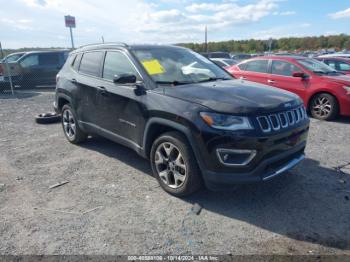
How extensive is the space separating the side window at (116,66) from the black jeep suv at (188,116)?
0.05 feet

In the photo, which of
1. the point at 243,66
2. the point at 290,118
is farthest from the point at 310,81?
the point at 290,118

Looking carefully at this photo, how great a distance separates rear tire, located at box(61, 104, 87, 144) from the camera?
5.36 m

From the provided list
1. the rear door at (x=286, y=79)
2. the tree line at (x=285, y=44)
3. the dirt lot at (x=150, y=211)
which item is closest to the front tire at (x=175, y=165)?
the dirt lot at (x=150, y=211)

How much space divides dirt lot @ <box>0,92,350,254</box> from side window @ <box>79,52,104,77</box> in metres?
1.41

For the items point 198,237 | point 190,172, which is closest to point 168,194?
point 190,172

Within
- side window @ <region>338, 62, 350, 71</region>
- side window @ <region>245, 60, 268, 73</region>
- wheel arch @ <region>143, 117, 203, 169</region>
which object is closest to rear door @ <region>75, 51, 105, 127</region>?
wheel arch @ <region>143, 117, 203, 169</region>

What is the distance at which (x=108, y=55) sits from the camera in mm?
4469

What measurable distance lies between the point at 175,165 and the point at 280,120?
128 centimetres

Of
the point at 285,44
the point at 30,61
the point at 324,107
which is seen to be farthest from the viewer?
the point at 285,44

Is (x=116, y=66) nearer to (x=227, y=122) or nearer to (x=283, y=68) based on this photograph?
(x=227, y=122)

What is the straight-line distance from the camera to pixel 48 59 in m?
13.8

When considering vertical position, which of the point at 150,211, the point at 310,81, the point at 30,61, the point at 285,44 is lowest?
the point at 150,211

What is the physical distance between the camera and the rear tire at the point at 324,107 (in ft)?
23.4

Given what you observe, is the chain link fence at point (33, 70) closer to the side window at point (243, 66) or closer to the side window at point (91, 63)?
the side window at point (243, 66)
